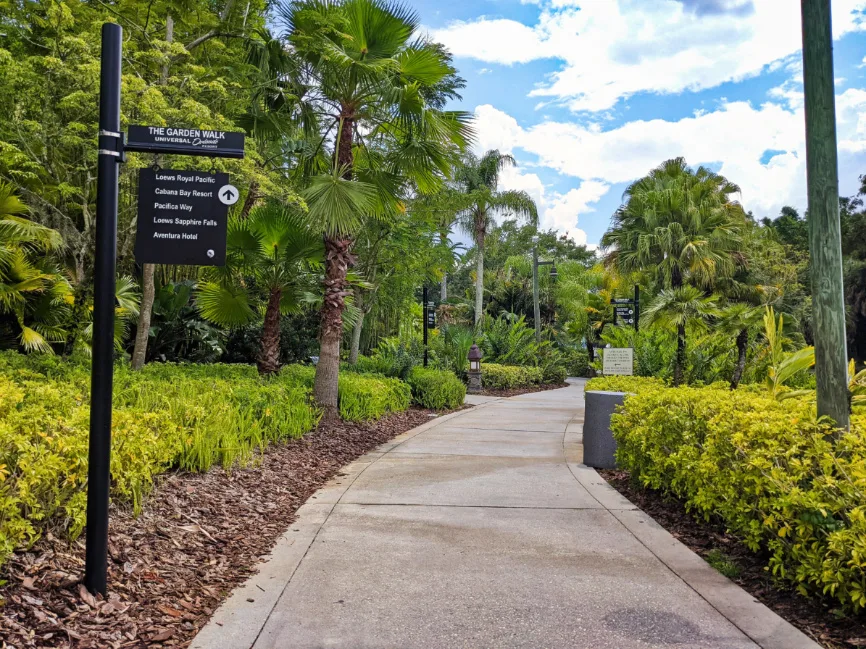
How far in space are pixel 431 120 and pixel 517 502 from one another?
6.09 metres

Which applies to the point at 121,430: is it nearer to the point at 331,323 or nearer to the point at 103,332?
the point at 103,332

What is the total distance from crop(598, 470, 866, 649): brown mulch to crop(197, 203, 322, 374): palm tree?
6.62 metres

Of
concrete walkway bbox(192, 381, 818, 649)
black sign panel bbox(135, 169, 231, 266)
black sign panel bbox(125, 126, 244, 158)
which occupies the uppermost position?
black sign panel bbox(125, 126, 244, 158)

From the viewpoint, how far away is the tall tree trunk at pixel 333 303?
10.1m

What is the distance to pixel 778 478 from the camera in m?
3.86

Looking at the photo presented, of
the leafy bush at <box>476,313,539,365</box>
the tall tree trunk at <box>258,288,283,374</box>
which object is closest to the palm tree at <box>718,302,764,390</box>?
the tall tree trunk at <box>258,288,283,374</box>

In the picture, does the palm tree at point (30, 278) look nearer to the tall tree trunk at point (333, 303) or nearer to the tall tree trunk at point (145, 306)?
the tall tree trunk at point (145, 306)

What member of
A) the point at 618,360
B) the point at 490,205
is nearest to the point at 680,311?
the point at 618,360

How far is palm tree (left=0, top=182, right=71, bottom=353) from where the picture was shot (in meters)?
9.12

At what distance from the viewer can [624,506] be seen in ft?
20.2

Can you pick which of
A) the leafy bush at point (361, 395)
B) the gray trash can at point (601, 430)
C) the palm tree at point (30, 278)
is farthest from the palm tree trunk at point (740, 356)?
the palm tree at point (30, 278)

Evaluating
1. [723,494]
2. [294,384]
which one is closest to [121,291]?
[294,384]

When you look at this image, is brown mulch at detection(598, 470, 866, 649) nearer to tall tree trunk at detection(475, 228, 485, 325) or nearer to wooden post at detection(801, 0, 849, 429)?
wooden post at detection(801, 0, 849, 429)

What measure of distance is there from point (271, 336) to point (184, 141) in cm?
772
